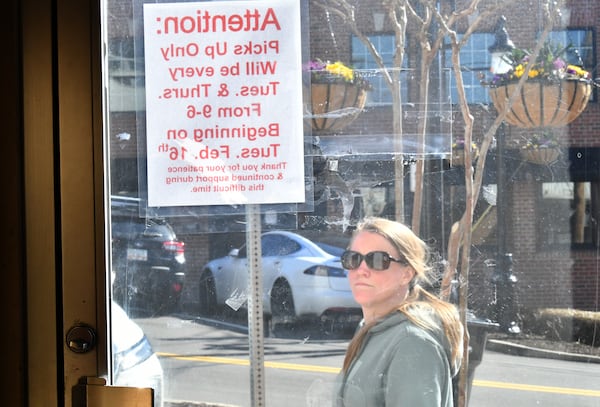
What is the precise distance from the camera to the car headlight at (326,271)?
1.73 meters

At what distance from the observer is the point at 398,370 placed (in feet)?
5.78

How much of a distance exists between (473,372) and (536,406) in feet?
0.48

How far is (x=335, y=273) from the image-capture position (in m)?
1.76

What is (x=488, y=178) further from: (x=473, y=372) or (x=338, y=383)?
(x=338, y=383)

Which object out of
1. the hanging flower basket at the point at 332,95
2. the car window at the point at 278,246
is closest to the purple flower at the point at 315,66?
the hanging flower basket at the point at 332,95

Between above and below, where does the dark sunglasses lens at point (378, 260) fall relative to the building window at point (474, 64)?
below

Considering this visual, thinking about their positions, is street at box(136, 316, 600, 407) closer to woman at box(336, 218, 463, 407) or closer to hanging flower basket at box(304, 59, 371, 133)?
woman at box(336, 218, 463, 407)

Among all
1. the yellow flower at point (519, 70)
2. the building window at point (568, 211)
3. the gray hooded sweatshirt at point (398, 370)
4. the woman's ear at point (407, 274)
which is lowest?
the gray hooded sweatshirt at point (398, 370)

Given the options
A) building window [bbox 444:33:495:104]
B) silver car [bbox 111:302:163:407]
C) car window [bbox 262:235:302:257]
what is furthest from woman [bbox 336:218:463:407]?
silver car [bbox 111:302:163:407]

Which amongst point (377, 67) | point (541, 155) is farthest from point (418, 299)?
point (377, 67)

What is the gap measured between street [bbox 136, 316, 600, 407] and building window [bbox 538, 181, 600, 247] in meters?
0.27

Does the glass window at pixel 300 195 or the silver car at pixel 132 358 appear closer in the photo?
the glass window at pixel 300 195

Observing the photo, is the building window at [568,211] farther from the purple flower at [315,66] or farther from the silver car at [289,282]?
the purple flower at [315,66]

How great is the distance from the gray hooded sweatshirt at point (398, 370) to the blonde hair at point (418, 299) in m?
0.02
